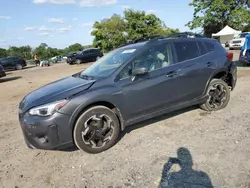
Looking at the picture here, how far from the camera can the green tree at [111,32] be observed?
4506 centimetres

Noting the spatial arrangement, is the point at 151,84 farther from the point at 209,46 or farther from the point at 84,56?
the point at 84,56

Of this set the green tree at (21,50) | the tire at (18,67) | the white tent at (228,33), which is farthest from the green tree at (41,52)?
the white tent at (228,33)

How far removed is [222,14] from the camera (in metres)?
45.2

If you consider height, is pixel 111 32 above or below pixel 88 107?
above

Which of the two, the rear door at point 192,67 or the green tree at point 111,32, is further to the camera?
the green tree at point 111,32

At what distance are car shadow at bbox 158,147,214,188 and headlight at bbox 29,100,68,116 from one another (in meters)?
1.69

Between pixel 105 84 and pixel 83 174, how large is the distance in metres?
1.40

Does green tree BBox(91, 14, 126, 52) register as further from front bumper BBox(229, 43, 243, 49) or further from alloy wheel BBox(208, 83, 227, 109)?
alloy wheel BBox(208, 83, 227, 109)

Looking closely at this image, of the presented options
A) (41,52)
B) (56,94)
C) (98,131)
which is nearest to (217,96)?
(98,131)

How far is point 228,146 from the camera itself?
3.62 meters

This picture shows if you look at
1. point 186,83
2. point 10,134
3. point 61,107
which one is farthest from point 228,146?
point 10,134

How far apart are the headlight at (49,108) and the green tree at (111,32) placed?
42245 millimetres

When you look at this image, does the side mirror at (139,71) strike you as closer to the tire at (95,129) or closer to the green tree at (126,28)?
the tire at (95,129)

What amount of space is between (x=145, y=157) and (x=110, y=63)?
1.92 m
